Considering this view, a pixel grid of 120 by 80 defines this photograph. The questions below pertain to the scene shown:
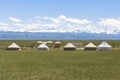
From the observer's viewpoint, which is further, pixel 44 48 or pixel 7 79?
pixel 44 48

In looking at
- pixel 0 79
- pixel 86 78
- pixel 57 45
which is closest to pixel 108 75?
pixel 86 78

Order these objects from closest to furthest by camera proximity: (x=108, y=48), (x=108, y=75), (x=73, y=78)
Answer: (x=73, y=78) < (x=108, y=75) < (x=108, y=48)

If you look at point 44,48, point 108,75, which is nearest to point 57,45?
point 44,48

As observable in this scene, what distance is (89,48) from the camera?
311ft

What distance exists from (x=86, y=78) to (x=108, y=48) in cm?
6538

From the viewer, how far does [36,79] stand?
28.6 m

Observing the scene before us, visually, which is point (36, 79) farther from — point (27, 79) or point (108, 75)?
point (108, 75)

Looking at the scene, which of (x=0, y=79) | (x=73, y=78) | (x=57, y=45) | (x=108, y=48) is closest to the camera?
(x=0, y=79)

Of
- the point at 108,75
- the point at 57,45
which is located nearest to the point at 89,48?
the point at 57,45

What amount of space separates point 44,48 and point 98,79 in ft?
223

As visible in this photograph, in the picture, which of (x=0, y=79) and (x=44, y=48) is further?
(x=44, y=48)

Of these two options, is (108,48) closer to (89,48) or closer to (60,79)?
(89,48)

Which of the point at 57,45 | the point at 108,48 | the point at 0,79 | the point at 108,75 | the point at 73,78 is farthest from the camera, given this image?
the point at 57,45

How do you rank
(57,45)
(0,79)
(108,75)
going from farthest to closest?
(57,45), (108,75), (0,79)
